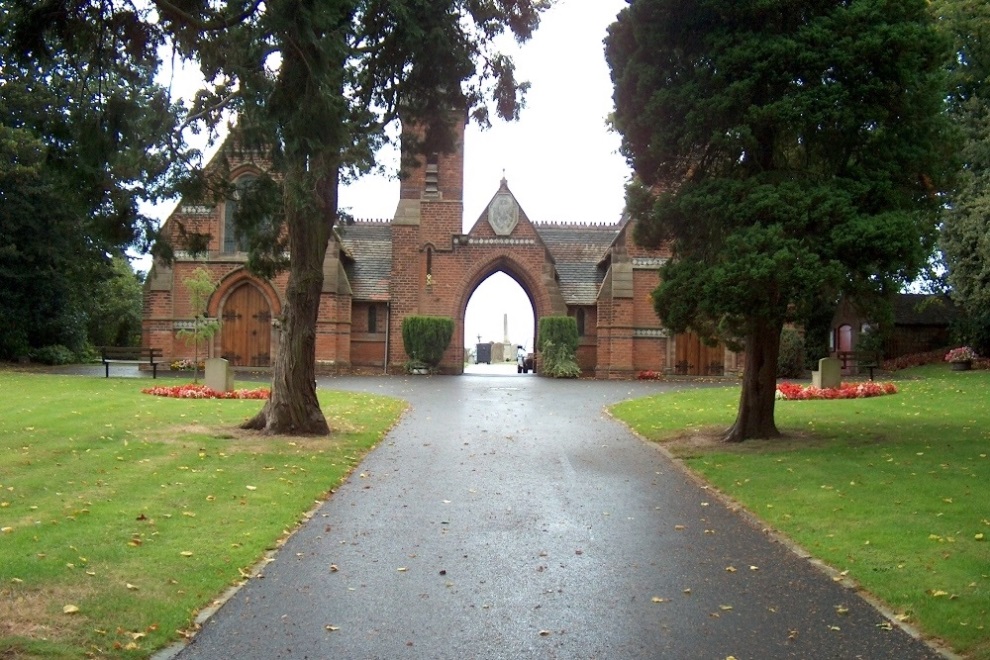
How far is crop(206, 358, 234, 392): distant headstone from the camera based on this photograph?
22.5 metres

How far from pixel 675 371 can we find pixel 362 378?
469 inches

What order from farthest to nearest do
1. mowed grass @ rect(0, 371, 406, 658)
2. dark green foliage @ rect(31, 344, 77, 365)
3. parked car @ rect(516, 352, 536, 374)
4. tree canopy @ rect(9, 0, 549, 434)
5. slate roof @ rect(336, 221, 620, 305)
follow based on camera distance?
parked car @ rect(516, 352, 536, 374)
slate roof @ rect(336, 221, 620, 305)
dark green foliage @ rect(31, 344, 77, 365)
tree canopy @ rect(9, 0, 549, 434)
mowed grass @ rect(0, 371, 406, 658)

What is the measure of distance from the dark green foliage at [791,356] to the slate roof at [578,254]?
942 cm

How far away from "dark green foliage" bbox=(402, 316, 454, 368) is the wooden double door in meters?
5.45

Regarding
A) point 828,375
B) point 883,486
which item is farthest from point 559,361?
point 883,486

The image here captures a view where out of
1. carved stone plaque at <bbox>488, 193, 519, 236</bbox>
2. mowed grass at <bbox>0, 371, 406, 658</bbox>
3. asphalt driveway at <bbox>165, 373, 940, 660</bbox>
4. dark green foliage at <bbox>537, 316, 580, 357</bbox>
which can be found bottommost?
asphalt driveway at <bbox>165, 373, 940, 660</bbox>

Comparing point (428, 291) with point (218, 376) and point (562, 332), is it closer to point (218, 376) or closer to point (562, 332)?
point (562, 332)

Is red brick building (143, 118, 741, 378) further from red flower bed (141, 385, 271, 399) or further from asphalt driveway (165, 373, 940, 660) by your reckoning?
asphalt driveway (165, 373, 940, 660)

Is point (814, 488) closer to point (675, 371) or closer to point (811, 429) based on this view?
point (811, 429)

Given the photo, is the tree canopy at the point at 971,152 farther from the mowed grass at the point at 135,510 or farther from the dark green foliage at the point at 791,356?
the mowed grass at the point at 135,510

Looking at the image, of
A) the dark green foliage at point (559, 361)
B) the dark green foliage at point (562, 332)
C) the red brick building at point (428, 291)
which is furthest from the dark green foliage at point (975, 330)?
the dark green foliage at point (559, 361)

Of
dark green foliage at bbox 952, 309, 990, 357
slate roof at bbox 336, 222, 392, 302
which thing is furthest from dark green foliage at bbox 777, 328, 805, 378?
slate roof at bbox 336, 222, 392, 302

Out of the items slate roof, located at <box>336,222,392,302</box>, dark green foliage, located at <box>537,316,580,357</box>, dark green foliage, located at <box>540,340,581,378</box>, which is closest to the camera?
dark green foliage, located at <box>540,340,581,378</box>

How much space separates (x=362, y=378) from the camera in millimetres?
32812
